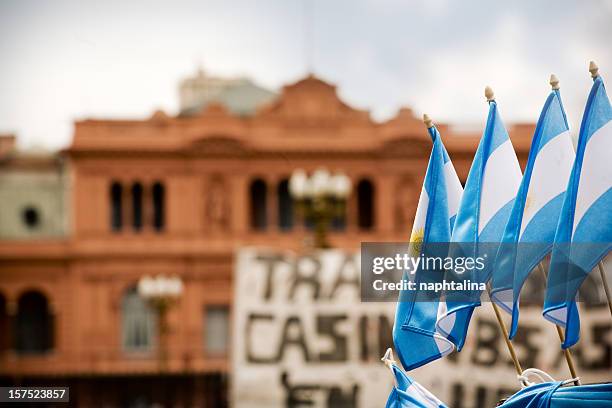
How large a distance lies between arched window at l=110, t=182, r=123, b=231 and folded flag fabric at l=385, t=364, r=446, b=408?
112 feet

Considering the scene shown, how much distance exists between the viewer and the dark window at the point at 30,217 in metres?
45.9

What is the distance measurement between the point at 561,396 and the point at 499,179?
2.02 meters

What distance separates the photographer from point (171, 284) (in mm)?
38812

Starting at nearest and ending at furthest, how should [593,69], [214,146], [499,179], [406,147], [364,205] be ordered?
1. [593,69]
2. [499,179]
3. [214,146]
4. [406,147]
5. [364,205]

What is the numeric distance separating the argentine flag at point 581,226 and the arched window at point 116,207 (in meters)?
35.1

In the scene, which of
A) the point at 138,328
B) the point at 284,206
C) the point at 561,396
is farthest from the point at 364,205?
the point at 561,396

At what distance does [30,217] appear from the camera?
1818 inches

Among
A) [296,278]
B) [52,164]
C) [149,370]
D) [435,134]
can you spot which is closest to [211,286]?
[149,370]

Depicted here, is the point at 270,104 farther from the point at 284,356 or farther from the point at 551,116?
the point at 551,116

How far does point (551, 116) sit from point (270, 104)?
112 ft

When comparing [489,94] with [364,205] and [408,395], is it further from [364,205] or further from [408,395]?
[364,205]

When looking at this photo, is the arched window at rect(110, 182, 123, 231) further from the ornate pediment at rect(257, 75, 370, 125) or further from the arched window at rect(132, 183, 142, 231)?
the ornate pediment at rect(257, 75, 370, 125)

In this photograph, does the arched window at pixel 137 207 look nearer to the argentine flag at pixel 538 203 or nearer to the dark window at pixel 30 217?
the dark window at pixel 30 217

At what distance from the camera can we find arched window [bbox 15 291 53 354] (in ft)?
148
